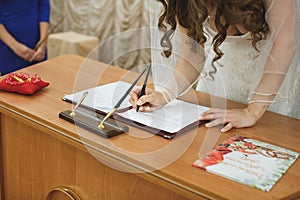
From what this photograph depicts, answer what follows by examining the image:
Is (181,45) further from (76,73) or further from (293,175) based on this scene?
(293,175)

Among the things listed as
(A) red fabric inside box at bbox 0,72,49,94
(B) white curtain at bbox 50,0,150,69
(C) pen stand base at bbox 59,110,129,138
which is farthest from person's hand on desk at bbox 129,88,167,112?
(B) white curtain at bbox 50,0,150,69

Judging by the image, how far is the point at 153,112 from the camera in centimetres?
148

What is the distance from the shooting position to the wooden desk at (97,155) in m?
1.12

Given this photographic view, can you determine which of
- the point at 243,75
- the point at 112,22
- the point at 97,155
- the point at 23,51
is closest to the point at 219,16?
the point at 243,75

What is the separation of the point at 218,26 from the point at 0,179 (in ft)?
3.05

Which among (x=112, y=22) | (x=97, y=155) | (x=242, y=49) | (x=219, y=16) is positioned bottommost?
(x=112, y=22)

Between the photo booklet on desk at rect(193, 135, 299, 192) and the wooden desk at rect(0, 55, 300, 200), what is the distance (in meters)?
0.02

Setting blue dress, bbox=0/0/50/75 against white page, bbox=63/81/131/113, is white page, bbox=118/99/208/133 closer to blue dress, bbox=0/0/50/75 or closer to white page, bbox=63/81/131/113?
white page, bbox=63/81/131/113

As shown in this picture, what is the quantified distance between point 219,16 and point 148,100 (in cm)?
33

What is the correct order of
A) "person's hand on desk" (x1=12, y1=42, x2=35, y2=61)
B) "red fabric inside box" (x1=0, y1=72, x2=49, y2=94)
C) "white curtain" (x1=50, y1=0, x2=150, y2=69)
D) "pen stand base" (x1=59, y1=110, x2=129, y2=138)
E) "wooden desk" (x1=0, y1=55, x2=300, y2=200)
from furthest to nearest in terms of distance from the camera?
"white curtain" (x1=50, y1=0, x2=150, y2=69) → "person's hand on desk" (x1=12, y1=42, x2=35, y2=61) → "red fabric inside box" (x1=0, y1=72, x2=49, y2=94) → "pen stand base" (x1=59, y1=110, x2=129, y2=138) → "wooden desk" (x1=0, y1=55, x2=300, y2=200)

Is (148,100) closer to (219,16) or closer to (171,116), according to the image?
(171,116)

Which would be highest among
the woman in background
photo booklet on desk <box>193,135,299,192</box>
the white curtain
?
the woman in background

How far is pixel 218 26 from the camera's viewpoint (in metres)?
1.46

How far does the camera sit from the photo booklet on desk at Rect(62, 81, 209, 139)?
1377 millimetres
